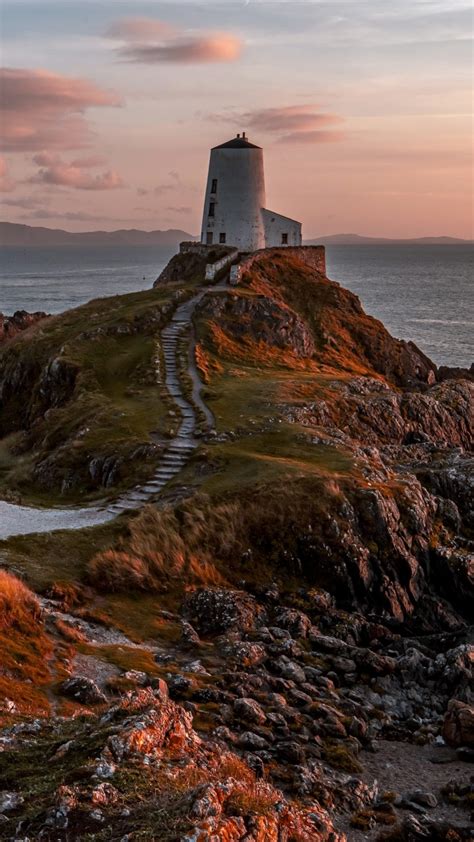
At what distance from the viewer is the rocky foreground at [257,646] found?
16.0 meters

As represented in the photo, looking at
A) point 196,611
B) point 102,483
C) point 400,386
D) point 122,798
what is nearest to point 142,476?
point 102,483

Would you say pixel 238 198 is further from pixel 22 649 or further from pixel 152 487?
pixel 22 649

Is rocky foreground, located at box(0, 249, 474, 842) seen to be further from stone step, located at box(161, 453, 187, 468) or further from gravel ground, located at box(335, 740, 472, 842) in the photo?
stone step, located at box(161, 453, 187, 468)

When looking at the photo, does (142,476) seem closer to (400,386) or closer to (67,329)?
(67,329)

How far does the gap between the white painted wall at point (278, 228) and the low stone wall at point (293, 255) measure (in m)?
2.05

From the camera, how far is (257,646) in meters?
29.1

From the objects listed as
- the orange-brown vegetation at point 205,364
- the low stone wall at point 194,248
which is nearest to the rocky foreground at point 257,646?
the orange-brown vegetation at point 205,364

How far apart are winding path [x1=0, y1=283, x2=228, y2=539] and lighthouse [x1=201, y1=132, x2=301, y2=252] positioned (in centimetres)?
3294

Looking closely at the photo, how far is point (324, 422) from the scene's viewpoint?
53.5 metres

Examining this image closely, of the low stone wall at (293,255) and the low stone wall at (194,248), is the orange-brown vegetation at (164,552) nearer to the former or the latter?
the low stone wall at (293,255)

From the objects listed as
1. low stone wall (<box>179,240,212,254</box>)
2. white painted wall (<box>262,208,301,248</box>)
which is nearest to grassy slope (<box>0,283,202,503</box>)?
low stone wall (<box>179,240,212,254</box>)

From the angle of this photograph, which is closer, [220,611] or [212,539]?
[220,611]

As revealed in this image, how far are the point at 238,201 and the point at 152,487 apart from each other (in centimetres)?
5597

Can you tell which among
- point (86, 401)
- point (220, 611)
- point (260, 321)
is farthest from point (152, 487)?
point (260, 321)
